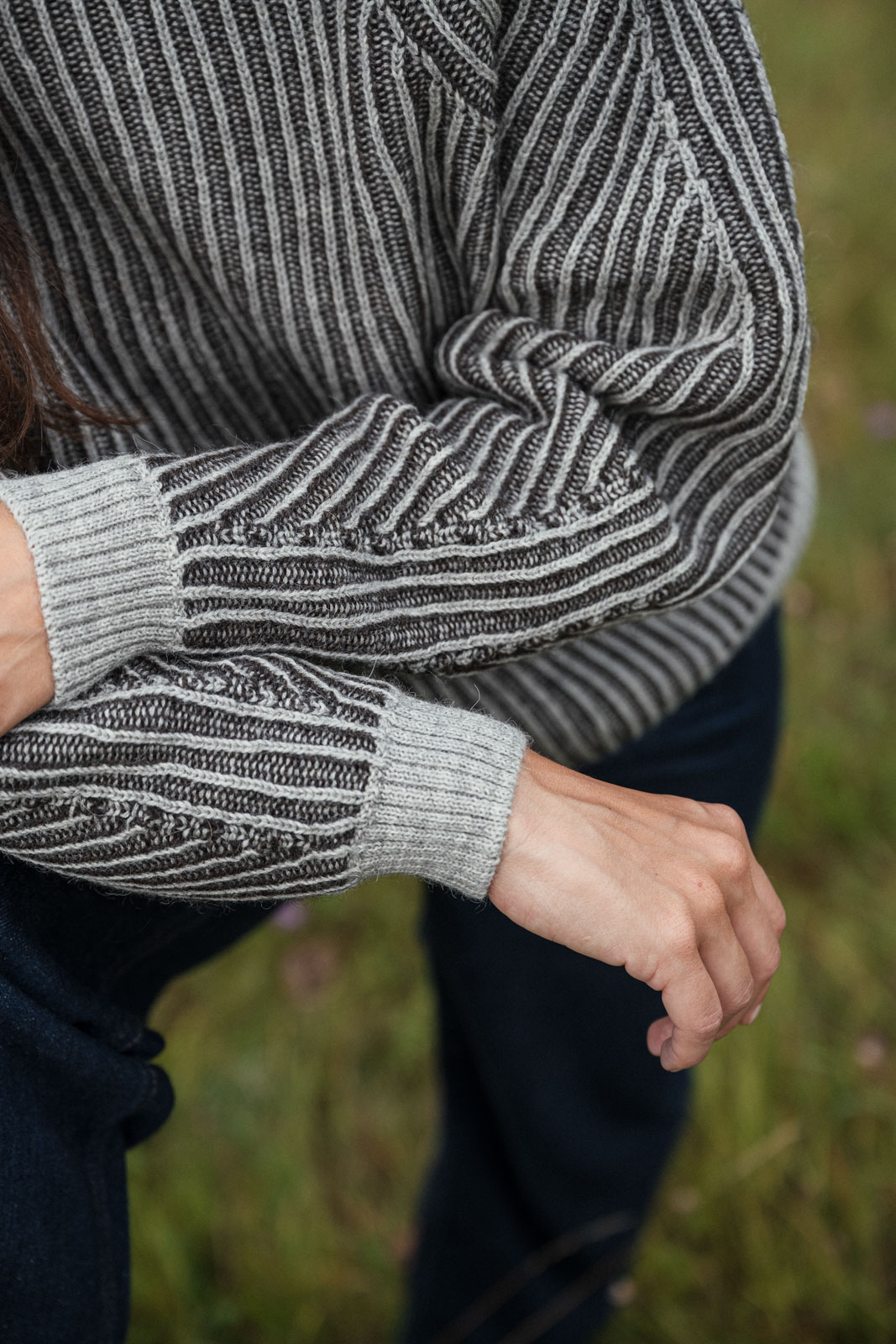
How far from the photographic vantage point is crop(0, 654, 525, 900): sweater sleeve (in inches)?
26.5

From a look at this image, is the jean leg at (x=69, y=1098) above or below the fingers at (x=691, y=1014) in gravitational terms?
below

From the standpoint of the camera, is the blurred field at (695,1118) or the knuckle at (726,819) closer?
the knuckle at (726,819)

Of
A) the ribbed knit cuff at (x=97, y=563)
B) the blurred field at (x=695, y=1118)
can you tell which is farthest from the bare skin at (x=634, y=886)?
the blurred field at (x=695, y=1118)

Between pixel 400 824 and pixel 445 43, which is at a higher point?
pixel 445 43

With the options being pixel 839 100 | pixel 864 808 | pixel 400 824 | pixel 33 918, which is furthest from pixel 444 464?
pixel 839 100

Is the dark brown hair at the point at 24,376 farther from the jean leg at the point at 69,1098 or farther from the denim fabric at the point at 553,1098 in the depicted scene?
the denim fabric at the point at 553,1098

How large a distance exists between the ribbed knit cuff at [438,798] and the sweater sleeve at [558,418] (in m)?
0.08

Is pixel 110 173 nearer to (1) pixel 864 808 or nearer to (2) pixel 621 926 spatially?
(2) pixel 621 926

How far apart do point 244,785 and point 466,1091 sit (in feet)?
2.94

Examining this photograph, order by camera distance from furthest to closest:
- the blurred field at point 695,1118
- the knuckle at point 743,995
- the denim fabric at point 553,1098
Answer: the blurred field at point 695,1118 → the denim fabric at point 553,1098 → the knuckle at point 743,995

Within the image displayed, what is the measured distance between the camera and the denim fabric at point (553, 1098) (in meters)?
1.12

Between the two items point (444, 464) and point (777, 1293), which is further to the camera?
point (777, 1293)

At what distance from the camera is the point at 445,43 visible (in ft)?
2.40

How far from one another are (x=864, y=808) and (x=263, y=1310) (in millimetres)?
1199
